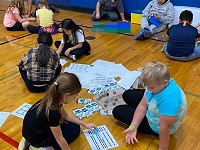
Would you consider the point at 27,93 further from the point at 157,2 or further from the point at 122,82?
the point at 157,2

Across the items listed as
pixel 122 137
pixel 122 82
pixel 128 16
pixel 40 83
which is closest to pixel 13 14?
pixel 128 16

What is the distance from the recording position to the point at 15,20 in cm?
436

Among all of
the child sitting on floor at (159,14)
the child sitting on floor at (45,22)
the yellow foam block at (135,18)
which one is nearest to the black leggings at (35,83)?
the child sitting on floor at (45,22)

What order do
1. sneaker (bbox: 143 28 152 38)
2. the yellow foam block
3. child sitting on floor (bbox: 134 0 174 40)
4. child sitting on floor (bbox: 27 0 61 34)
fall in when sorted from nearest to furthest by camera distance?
1. sneaker (bbox: 143 28 152 38)
2. child sitting on floor (bbox: 27 0 61 34)
3. child sitting on floor (bbox: 134 0 174 40)
4. the yellow foam block

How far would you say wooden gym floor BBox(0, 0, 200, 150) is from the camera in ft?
6.26

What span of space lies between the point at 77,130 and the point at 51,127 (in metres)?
0.43

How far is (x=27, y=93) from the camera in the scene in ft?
8.28

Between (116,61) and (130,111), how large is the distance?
4.26 feet

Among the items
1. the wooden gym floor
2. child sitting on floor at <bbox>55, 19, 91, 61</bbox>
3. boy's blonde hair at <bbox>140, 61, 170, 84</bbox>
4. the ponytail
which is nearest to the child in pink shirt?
the wooden gym floor

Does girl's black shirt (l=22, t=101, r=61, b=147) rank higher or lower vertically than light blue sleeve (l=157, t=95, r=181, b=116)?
lower

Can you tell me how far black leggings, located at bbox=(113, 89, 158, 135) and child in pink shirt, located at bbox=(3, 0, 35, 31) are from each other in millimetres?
2839

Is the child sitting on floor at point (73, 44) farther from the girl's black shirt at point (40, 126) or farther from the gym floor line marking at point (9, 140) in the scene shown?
the girl's black shirt at point (40, 126)

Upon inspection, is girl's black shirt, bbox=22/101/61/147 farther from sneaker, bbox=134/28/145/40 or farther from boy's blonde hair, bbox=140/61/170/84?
sneaker, bbox=134/28/145/40

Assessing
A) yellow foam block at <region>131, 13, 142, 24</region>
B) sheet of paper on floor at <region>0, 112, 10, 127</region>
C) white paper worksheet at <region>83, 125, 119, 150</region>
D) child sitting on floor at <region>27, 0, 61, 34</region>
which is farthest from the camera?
yellow foam block at <region>131, 13, 142, 24</region>
